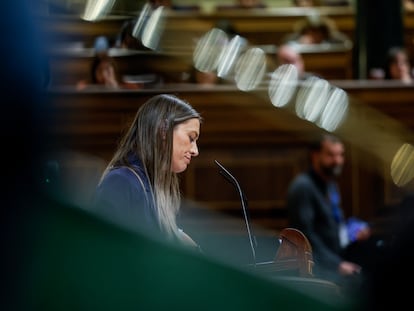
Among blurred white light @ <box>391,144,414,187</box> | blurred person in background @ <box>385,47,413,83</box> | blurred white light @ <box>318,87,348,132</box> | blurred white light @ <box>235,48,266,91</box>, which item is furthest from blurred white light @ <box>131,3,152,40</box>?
blurred person in background @ <box>385,47,413,83</box>

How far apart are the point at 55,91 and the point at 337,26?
8.20 m

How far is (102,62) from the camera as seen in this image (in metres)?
6.27

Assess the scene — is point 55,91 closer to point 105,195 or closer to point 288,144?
point 105,195

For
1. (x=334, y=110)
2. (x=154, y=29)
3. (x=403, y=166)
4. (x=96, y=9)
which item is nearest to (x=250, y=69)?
(x=334, y=110)

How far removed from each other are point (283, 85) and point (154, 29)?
914 mm

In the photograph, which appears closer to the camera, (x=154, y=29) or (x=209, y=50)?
(x=154, y=29)

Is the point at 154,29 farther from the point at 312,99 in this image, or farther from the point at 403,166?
the point at 403,166

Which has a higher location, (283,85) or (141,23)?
(141,23)

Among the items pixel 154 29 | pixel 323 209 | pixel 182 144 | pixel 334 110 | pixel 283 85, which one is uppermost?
pixel 182 144

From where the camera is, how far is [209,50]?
7430mm

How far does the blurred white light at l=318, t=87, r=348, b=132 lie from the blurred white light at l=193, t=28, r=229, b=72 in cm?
91

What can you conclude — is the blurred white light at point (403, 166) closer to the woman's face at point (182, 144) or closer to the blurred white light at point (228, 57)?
the blurred white light at point (228, 57)

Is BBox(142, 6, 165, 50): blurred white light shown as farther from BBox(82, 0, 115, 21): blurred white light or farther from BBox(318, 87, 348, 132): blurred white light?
BBox(318, 87, 348, 132): blurred white light

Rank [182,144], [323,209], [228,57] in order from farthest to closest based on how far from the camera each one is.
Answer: [228,57]
[323,209]
[182,144]
